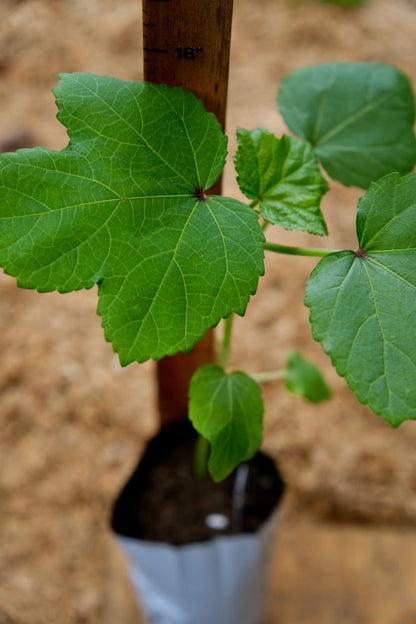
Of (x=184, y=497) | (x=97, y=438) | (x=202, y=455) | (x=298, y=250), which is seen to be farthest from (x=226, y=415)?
(x=97, y=438)

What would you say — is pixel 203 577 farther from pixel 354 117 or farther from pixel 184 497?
pixel 354 117

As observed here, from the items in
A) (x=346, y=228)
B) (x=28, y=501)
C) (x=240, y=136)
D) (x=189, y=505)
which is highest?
(x=240, y=136)

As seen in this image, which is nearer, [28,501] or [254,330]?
[28,501]

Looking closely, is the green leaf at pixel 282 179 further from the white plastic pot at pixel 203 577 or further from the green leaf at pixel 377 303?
the white plastic pot at pixel 203 577

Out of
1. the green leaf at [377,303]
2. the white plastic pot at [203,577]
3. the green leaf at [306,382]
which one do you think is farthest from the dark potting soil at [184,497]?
the green leaf at [377,303]

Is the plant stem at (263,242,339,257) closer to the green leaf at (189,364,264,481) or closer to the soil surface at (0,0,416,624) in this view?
the green leaf at (189,364,264,481)

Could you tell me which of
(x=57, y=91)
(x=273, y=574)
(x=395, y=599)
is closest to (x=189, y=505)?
(x=273, y=574)

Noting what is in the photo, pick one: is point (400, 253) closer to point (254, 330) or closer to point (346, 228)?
point (254, 330)
